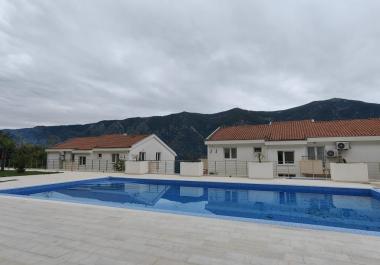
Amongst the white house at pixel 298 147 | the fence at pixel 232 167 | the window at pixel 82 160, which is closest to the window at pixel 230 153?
the white house at pixel 298 147

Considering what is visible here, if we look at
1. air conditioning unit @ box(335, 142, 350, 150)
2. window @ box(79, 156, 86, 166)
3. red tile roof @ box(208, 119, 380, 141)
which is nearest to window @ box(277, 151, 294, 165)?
red tile roof @ box(208, 119, 380, 141)

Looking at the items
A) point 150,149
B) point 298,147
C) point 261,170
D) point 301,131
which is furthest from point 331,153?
point 150,149

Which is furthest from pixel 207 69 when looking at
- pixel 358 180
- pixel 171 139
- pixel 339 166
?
pixel 171 139

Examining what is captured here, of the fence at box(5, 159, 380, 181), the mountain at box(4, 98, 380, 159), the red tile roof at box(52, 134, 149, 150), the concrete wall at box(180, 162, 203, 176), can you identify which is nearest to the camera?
the fence at box(5, 159, 380, 181)

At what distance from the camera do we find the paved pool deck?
3.23 metres

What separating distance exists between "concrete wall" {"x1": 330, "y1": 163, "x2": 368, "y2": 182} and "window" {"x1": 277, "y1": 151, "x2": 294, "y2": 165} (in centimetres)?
437

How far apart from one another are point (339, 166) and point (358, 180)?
→ 42.6 inches

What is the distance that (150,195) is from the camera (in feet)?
38.1

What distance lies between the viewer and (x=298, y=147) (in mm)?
17562

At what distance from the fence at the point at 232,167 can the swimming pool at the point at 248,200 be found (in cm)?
435

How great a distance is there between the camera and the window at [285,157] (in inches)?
702

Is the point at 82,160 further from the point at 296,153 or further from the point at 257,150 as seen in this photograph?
the point at 296,153

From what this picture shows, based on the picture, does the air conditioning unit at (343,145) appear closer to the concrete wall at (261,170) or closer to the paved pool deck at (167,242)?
the concrete wall at (261,170)

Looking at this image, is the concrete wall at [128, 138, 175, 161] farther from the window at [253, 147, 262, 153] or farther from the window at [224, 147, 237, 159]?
the window at [253, 147, 262, 153]
